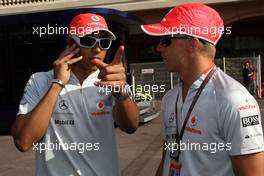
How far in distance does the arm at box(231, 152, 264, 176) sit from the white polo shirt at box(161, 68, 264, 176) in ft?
0.09

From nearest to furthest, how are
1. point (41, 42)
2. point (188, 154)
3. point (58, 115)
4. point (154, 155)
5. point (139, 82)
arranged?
point (188, 154) < point (58, 115) < point (154, 155) < point (41, 42) < point (139, 82)

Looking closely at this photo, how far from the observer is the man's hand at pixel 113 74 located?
247 centimetres

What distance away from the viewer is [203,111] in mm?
2287

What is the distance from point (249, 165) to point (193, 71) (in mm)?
581

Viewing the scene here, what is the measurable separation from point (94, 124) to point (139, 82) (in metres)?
17.1

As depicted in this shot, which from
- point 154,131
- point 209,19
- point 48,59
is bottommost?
point 154,131

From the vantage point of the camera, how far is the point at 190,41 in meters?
2.42

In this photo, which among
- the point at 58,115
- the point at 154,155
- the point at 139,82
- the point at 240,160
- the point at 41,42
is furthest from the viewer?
the point at 139,82

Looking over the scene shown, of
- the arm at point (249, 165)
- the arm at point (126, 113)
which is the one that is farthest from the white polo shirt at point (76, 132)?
the arm at point (249, 165)

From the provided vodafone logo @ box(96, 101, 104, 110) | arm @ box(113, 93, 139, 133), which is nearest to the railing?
vodafone logo @ box(96, 101, 104, 110)

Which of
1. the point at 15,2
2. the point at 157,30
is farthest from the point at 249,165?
the point at 15,2

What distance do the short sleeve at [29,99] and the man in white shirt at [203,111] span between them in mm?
757

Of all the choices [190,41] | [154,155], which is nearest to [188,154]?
[190,41]

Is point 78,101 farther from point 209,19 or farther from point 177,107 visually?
point 209,19
